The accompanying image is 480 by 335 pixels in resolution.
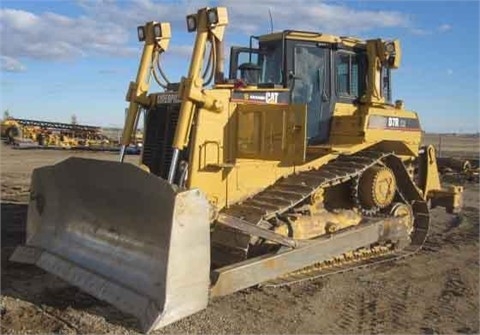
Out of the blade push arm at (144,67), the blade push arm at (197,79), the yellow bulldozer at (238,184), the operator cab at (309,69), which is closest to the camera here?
the yellow bulldozer at (238,184)

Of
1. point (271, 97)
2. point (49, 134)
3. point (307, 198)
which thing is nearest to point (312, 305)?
point (307, 198)

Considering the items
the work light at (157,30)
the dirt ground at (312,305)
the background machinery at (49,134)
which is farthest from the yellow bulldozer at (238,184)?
the background machinery at (49,134)

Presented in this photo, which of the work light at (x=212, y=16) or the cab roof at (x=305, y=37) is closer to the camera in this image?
the work light at (x=212, y=16)

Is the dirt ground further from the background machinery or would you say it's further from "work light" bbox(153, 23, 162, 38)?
the background machinery

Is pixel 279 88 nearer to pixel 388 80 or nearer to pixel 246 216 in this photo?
pixel 246 216

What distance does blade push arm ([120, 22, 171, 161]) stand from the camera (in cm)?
759

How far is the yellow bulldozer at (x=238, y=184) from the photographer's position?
17.9 feet

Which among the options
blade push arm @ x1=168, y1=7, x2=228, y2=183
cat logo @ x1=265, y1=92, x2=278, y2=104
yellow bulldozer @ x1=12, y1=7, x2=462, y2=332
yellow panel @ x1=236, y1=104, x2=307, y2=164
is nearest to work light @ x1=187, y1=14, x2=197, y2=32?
blade push arm @ x1=168, y1=7, x2=228, y2=183

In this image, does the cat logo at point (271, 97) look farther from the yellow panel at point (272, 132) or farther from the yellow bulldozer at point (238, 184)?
the yellow panel at point (272, 132)

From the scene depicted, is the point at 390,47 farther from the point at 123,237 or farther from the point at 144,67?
the point at 123,237

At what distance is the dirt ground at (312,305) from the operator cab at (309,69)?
2232 mm

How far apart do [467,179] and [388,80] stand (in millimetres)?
10945

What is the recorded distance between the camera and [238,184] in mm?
7051

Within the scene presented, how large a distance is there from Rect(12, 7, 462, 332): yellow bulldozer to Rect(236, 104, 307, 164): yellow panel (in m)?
0.01
